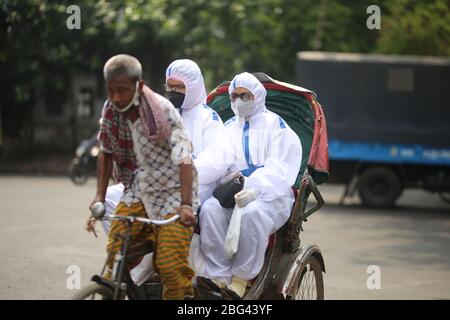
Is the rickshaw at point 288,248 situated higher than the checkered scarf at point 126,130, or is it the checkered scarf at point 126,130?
the checkered scarf at point 126,130

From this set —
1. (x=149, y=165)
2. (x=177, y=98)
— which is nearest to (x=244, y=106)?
(x=177, y=98)

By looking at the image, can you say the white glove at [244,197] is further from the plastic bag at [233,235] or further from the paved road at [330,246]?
the paved road at [330,246]

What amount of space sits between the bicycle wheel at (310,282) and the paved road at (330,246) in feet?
4.66

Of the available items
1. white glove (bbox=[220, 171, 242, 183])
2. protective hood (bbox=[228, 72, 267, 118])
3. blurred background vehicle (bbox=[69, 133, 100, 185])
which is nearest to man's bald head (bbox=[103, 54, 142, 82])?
white glove (bbox=[220, 171, 242, 183])

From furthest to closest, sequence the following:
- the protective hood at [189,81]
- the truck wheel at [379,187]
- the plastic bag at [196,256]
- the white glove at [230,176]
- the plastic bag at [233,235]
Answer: the truck wheel at [379,187], the protective hood at [189,81], the white glove at [230,176], the plastic bag at [196,256], the plastic bag at [233,235]

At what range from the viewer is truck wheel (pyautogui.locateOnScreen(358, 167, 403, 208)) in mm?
16719

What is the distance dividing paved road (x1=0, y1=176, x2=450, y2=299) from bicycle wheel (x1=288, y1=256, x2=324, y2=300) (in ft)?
4.66

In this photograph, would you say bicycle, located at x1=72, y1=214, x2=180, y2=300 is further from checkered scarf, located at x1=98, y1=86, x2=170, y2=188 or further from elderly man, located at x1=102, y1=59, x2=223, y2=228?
elderly man, located at x1=102, y1=59, x2=223, y2=228

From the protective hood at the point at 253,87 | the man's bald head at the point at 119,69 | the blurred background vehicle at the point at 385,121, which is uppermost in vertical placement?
the man's bald head at the point at 119,69

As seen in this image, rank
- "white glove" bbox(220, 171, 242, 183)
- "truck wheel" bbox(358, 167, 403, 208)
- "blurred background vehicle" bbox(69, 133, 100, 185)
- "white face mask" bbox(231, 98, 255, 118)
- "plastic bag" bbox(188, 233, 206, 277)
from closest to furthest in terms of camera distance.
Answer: "plastic bag" bbox(188, 233, 206, 277) → "white glove" bbox(220, 171, 242, 183) → "white face mask" bbox(231, 98, 255, 118) → "truck wheel" bbox(358, 167, 403, 208) → "blurred background vehicle" bbox(69, 133, 100, 185)

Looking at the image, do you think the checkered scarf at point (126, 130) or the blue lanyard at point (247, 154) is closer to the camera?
the checkered scarf at point (126, 130)

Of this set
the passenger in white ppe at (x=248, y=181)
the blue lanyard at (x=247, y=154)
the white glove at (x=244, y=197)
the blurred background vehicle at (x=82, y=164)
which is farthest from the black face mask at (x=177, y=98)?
the blurred background vehicle at (x=82, y=164)

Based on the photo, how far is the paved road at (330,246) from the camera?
803cm
